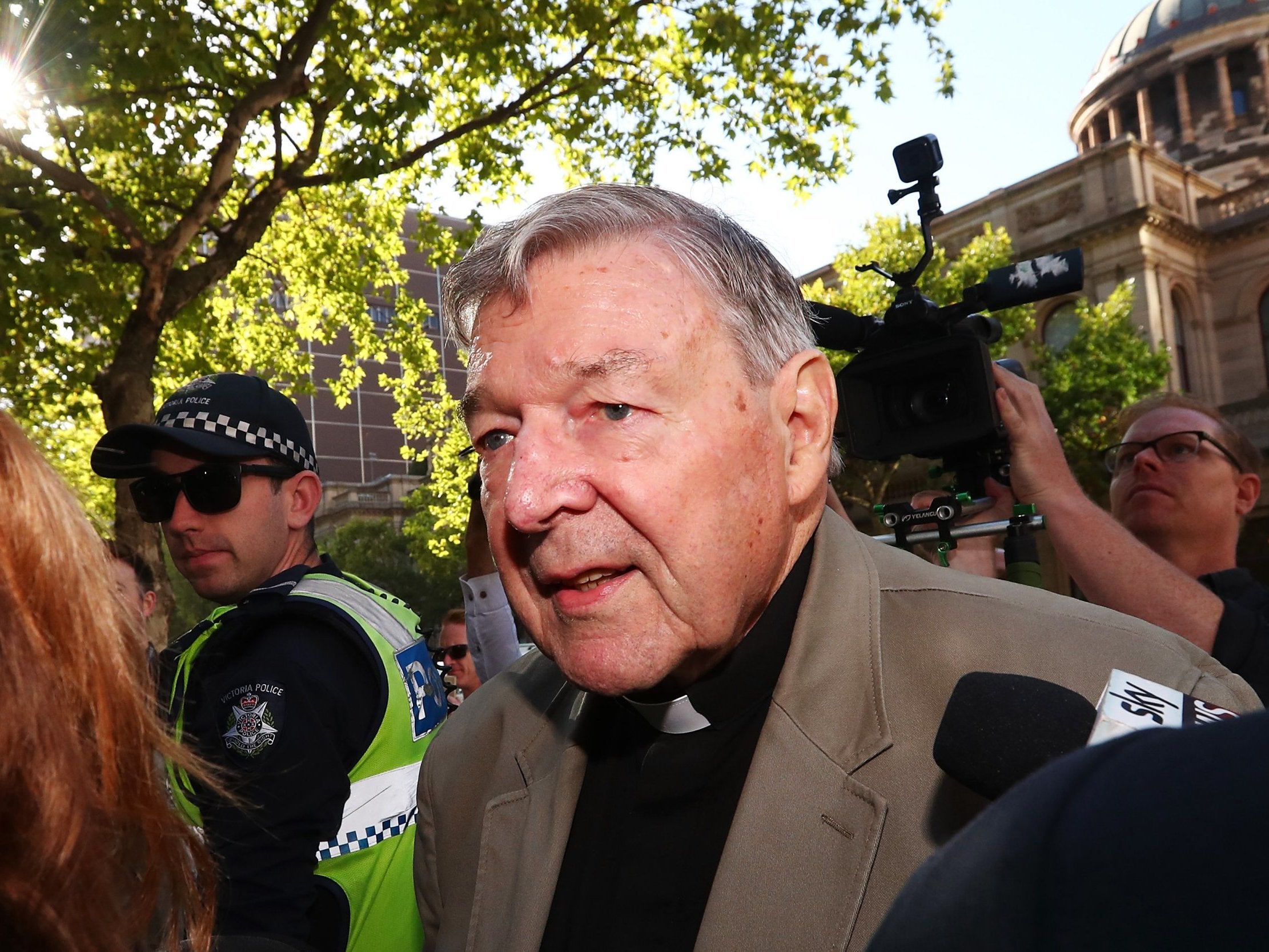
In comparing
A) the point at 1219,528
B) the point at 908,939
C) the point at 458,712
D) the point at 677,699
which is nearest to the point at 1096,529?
the point at 1219,528

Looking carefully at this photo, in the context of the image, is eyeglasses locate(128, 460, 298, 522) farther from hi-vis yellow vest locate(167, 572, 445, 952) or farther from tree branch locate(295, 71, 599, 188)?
tree branch locate(295, 71, 599, 188)

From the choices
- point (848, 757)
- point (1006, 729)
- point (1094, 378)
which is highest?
point (1006, 729)

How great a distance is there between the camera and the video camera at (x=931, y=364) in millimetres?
2949

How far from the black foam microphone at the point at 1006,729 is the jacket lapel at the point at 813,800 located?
534 mm

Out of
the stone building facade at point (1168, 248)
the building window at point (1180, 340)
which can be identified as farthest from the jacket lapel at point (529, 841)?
the building window at point (1180, 340)

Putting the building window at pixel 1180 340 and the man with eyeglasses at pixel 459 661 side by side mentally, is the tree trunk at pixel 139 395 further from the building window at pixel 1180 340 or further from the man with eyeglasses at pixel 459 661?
the building window at pixel 1180 340

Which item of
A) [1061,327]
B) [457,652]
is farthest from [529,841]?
[1061,327]

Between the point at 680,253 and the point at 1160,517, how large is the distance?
2.31m

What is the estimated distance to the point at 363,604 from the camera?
8.95ft

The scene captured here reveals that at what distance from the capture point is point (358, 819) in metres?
2.51

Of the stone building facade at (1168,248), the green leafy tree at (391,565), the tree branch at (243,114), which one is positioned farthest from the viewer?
the green leafy tree at (391,565)

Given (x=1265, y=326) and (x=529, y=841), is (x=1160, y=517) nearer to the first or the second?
(x=529, y=841)

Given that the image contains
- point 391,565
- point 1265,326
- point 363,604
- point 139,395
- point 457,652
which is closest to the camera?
point 363,604

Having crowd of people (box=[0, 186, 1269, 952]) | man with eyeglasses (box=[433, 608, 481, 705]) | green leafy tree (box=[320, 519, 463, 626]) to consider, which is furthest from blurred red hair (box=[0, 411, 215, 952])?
green leafy tree (box=[320, 519, 463, 626])
